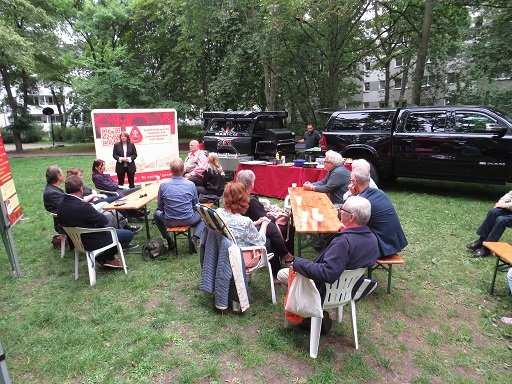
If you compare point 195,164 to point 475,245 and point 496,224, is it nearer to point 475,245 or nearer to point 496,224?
point 475,245

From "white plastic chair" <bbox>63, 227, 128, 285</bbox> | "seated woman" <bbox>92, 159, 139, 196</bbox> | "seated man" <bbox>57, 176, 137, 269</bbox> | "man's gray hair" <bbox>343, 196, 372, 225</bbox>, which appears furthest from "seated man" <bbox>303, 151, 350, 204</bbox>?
"seated woman" <bbox>92, 159, 139, 196</bbox>

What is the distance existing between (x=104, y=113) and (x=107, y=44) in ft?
48.8

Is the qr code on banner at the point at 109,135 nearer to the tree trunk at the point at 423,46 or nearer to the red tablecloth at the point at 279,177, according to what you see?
the red tablecloth at the point at 279,177

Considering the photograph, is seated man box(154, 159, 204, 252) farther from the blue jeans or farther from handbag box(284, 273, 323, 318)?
handbag box(284, 273, 323, 318)

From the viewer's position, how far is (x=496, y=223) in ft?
14.9

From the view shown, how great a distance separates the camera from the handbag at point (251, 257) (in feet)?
11.3

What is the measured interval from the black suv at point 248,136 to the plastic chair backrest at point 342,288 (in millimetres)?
Result: 6846

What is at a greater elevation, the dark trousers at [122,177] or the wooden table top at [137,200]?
the wooden table top at [137,200]

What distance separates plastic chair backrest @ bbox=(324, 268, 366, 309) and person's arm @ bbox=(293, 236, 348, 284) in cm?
14

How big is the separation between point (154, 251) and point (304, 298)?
2830 mm

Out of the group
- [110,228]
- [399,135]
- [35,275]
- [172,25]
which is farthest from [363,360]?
[172,25]

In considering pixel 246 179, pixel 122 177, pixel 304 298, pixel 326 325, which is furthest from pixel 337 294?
pixel 122 177

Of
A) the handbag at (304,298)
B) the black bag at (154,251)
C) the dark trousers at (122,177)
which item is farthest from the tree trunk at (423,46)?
the handbag at (304,298)

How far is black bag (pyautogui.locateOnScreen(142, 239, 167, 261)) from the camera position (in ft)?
16.0
